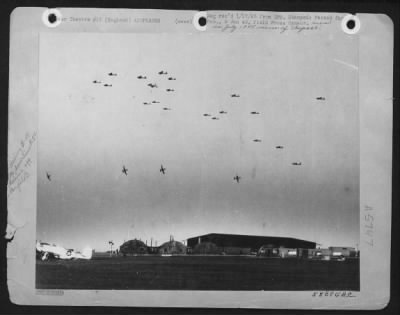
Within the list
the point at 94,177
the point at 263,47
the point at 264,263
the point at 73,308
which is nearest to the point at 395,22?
the point at 263,47

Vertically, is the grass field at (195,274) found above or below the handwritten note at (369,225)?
below

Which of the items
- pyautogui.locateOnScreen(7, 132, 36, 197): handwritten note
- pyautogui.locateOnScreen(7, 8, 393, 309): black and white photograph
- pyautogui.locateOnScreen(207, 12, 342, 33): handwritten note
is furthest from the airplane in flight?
pyautogui.locateOnScreen(207, 12, 342, 33): handwritten note

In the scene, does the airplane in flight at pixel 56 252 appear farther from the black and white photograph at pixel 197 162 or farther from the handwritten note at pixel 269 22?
the handwritten note at pixel 269 22

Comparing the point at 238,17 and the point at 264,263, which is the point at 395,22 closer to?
the point at 238,17

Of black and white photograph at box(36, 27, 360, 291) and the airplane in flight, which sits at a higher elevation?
black and white photograph at box(36, 27, 360, 291)

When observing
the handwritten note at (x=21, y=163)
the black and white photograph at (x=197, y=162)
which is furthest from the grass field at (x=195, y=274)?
the handwritten note at (x=21, y=163)

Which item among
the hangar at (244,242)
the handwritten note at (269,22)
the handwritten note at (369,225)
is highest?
the handwritten note at (269,22)

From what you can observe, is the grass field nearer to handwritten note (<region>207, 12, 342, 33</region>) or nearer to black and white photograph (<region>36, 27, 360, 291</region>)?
black and white photograph (<region>36, 27, 360, 291</region>)
